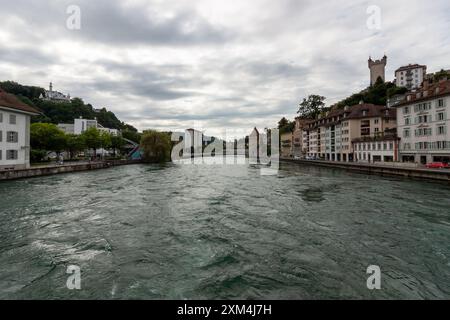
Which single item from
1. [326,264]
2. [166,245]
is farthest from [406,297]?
[166,245]

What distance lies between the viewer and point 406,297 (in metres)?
5.95

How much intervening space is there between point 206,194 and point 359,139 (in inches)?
2033

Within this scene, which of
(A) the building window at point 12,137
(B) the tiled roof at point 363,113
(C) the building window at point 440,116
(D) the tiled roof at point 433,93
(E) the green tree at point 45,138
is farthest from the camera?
(B) the tiled roof at point 363,113

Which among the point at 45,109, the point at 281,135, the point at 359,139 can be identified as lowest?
the point at 359,139

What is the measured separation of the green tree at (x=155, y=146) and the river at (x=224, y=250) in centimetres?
5127

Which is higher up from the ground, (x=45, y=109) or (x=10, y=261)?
(x=45, y=109)

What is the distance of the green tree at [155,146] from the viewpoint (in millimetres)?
66375

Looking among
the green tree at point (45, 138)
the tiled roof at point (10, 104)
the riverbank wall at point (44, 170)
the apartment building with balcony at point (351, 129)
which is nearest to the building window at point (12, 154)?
the riverbank wall at point (44, 170)

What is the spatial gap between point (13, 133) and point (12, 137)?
21.9 inches

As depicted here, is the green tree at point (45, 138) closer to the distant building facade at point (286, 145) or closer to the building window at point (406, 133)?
the building window at point (406, 133)

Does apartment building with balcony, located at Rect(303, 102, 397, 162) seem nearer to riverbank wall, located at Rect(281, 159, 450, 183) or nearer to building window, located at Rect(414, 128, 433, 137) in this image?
building window, located at Rect(414, 128, 433, 137)

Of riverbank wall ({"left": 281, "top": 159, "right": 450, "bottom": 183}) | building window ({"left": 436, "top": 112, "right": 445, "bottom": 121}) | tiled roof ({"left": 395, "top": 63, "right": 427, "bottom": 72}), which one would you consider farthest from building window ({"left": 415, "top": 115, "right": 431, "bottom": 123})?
tiled roof ({"left": 395, "top": 63, "right": 427, "bottom": 72})
